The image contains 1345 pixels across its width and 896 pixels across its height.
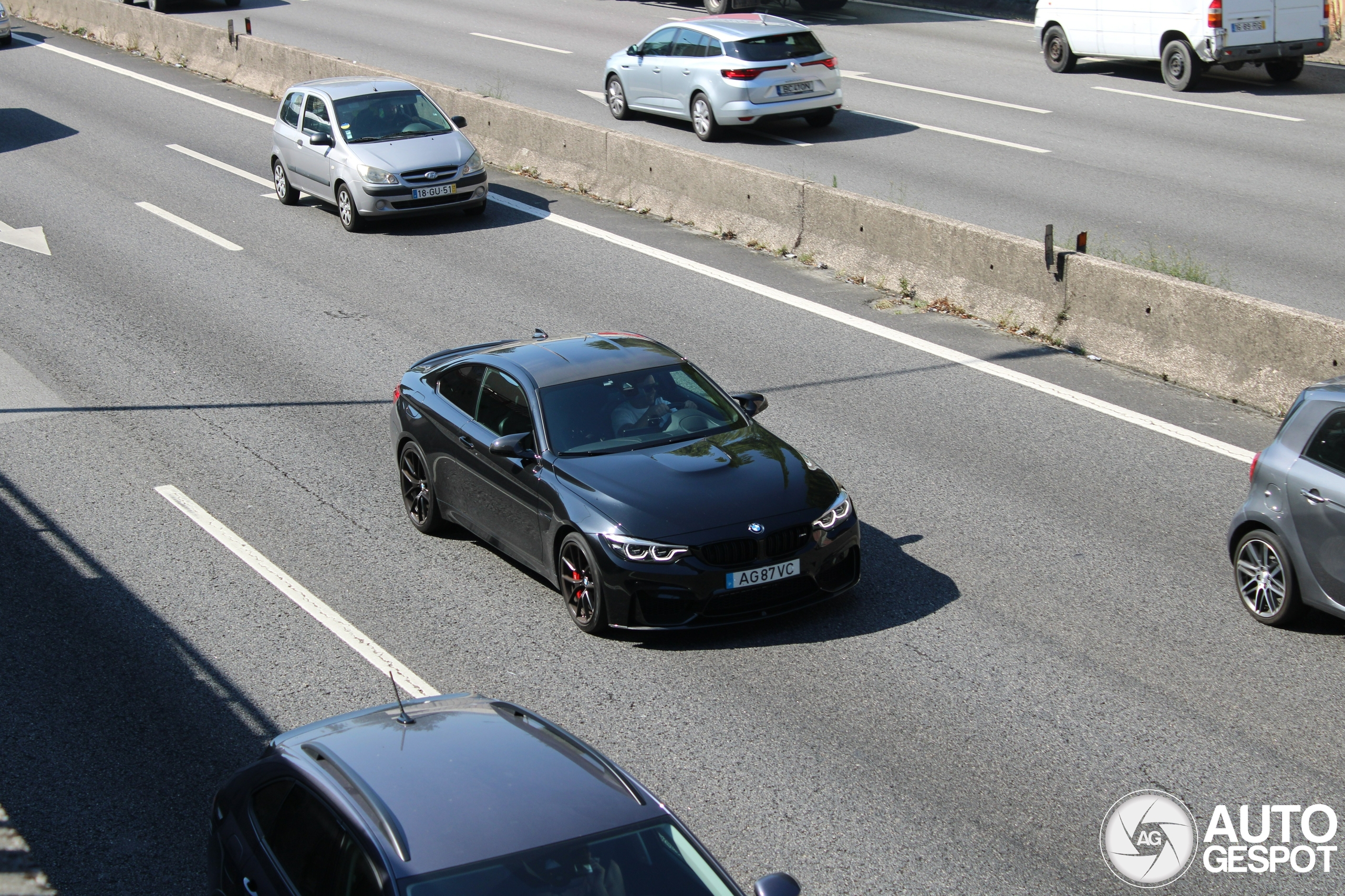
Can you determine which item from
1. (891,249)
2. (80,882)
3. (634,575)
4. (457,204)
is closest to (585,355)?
(634,575)

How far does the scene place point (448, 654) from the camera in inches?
303

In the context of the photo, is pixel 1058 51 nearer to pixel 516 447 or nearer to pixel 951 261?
pixel 951 261

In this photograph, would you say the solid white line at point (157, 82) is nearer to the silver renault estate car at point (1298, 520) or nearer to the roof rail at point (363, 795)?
the silver renault estate car at point (1298, 520)

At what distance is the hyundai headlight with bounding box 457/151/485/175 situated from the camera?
18062 millimetres

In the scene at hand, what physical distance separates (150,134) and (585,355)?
17.2 metres

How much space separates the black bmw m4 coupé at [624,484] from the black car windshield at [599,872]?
3.41 meters

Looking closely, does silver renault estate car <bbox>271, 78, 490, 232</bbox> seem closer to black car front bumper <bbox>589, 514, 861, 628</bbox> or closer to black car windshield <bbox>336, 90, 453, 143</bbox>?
black car windshield <bbox>336, 90, 453, 143</bbox>

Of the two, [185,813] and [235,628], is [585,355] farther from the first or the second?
[185,813]

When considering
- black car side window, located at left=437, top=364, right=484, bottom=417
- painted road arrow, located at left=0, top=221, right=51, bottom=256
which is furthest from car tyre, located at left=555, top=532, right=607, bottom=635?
painted road arrow, located at left=0, top=221, right=51, bottom=256

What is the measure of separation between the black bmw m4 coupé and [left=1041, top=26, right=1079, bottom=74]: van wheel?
Result: 18.3 meters

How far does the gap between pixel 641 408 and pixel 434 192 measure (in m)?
10.1

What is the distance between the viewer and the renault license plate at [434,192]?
17.8m

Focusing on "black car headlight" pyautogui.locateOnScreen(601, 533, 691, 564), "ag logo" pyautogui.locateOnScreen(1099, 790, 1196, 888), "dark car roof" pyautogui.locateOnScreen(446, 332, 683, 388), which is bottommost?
"ag logo" pyautogui.locateOnScreen(1099, 790, 1196, 888)

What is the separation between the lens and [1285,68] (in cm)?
2303
